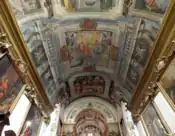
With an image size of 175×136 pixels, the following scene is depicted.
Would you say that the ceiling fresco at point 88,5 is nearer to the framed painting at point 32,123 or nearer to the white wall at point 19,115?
the white wall at point 19,115

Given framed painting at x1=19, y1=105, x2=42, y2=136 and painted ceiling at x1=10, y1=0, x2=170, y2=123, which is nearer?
framed painting at x1=19, y1=105, x2=42, y2=136

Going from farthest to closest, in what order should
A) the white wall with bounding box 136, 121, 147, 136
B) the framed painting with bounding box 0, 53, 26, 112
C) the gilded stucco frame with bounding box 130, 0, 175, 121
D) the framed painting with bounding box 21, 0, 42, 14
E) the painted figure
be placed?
1. the painted figure
2. the white wall with bounding box 136, 121, 147, 136
3. the framed painting with bounding box 21, 0, 42, 14
4. the gilded stucco frame with bounding box 130, 0, 175, 121
5. the framed painting with bounding box 0, 53, 26, 112

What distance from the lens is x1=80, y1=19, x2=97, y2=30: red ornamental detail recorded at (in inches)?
410

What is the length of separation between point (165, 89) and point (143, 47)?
358cm

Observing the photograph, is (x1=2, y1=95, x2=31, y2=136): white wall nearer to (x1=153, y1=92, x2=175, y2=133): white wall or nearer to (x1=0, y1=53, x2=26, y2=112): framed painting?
(x1=0, y1=53, x2=26, y2=112): framed painting

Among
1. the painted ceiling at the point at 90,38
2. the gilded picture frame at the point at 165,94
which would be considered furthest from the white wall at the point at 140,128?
the painted ceiling at the point at 90,38

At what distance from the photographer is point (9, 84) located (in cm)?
673

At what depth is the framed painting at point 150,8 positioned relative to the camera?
7.94 meters

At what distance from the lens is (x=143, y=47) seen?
10.3 m

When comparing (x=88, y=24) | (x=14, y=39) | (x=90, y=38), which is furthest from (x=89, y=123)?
(x=14, y=39)

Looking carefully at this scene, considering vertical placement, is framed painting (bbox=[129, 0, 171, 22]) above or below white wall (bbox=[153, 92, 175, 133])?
above

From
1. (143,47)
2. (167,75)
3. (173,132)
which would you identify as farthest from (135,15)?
(173,132)

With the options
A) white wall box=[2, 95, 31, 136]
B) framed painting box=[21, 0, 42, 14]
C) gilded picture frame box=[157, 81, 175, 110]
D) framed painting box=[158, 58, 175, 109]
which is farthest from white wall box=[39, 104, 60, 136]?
framed painting box=[158, 58, 175, 109]

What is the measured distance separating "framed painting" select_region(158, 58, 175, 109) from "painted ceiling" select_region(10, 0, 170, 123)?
2.22 metres
